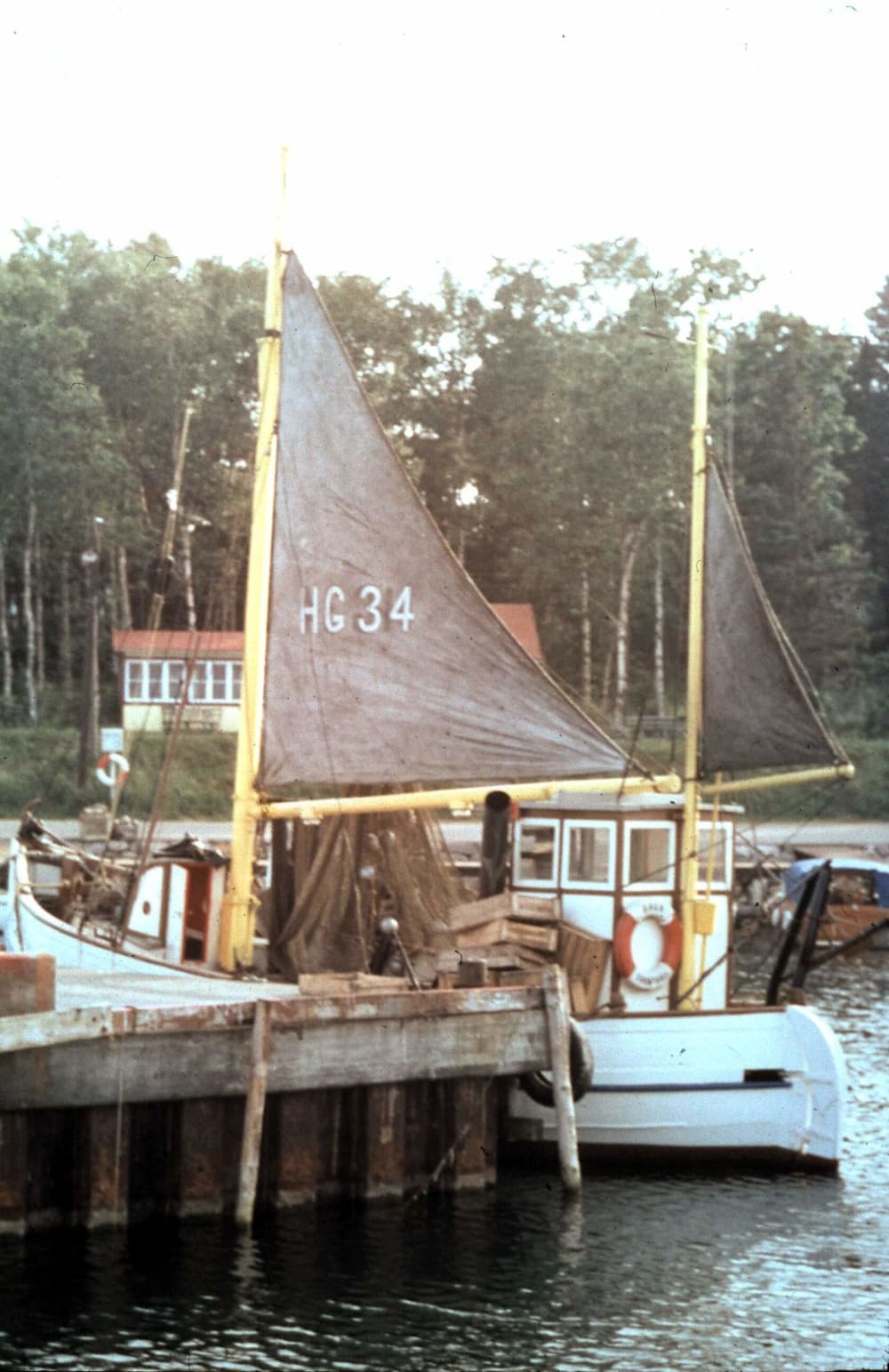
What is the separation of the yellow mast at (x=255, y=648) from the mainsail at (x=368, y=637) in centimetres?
15

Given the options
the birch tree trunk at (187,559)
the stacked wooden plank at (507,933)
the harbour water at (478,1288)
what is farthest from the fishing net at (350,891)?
the birch tree trunk at (187,559)

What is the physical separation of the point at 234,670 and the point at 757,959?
2936 cm

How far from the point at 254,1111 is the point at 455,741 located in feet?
21.4

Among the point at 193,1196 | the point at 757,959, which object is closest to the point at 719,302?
the point at 757,959

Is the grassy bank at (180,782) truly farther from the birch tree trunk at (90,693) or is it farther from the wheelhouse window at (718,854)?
the wheelhouse window at (718,854)

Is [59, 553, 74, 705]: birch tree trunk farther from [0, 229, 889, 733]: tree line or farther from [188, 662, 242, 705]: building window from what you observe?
[188, 662, 242, 705]: building window

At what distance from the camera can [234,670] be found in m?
71.5

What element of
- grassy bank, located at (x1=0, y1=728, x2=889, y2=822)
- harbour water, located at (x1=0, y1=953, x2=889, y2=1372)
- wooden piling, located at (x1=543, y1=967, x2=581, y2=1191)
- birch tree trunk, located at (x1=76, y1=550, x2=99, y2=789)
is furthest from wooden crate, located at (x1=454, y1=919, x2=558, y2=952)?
grassy bank, located at (x1=0, y1=728, x2=889, y2=822)

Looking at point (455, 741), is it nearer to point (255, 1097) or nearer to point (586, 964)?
point (586, 964)

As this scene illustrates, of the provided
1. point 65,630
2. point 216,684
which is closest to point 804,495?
point 216,684

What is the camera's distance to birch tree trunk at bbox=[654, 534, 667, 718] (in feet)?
217

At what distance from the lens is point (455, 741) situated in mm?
23750

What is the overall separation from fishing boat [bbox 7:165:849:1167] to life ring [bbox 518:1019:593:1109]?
58.6 inches

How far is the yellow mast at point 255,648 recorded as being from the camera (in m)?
23.9
